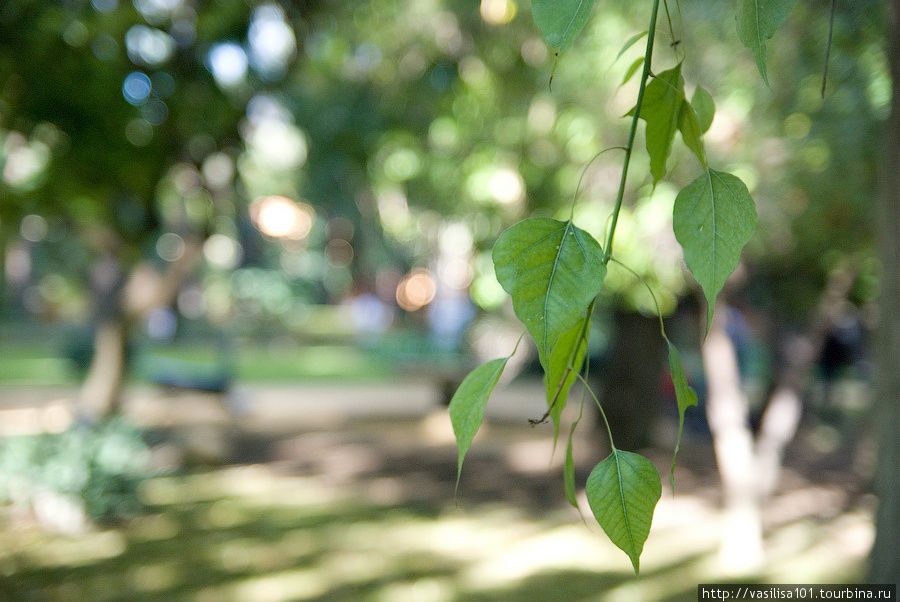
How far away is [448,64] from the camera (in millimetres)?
6891

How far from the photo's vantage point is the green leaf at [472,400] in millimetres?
758

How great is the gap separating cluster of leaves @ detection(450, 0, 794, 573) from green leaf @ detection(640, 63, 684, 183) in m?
0.05

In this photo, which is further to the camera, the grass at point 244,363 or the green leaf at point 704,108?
the grass at point 244,363

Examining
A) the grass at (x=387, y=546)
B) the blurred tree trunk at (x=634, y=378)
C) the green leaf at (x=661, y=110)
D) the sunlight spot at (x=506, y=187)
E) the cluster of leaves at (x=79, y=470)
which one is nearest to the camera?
the green leaf at (x=661, y=110)

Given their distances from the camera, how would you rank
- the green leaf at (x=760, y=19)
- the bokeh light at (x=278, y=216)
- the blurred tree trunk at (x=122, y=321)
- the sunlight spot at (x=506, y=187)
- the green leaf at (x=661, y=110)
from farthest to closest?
the bokeh light at (x=278, y=216) → the blurred tree trunk at (x=122, y=321) → the sunlight spot at (x=506, y=187) → the green leaf at (x=661, y=110) → the green leaf at (x=760, y=19)

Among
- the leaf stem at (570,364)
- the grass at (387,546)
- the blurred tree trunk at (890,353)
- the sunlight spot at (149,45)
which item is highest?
the sunlight spot at (149,45)

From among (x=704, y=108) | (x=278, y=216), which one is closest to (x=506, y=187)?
(x=704, y=108)

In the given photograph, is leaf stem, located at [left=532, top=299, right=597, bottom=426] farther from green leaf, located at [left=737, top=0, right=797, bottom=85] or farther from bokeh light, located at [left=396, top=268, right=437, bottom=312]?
bokeh light, located at [left=396, top=268, right=437, bottom=312]

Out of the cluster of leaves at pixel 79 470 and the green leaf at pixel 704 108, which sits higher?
the cluster of leaves at pixel 79 470

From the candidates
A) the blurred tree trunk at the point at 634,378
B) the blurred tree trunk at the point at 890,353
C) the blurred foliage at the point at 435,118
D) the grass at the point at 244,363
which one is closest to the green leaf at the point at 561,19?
the blurred tree trunk at the point at 890,353

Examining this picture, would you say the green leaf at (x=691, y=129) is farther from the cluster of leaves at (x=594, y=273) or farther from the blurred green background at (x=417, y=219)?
the blurred green background at (x=417, y=219)

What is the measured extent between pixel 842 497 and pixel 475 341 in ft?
15.2

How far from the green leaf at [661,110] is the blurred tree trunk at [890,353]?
1.94 meters

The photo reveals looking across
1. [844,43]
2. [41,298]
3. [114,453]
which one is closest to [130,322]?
[114,453]
